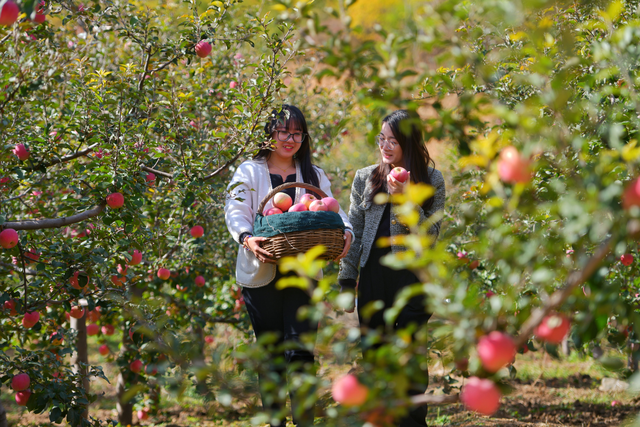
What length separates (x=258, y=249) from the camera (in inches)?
90.0

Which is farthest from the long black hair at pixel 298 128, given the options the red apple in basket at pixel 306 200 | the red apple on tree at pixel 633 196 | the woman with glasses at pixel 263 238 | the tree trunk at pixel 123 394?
the red apple on tree at pixel 633 196

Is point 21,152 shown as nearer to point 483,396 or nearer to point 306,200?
point 306,200

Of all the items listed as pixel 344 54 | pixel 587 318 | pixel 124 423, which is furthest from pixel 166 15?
pixel 587 318

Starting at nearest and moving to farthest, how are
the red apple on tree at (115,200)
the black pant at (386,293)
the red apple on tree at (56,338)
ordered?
the red apple on tree at (115,200) < the black pant at (386,293) < the red apple on tree at (56,338)

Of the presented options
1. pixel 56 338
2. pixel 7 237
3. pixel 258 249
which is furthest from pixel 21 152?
pixel 258 249

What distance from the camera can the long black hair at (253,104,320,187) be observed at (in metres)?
2.64

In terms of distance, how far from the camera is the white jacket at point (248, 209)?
2453 millimetres

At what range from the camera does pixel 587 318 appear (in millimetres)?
973

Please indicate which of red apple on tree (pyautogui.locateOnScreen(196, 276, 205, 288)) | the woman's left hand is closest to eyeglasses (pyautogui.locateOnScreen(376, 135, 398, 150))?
A: the woman's left hand

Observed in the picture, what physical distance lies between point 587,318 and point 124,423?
340 centimetres

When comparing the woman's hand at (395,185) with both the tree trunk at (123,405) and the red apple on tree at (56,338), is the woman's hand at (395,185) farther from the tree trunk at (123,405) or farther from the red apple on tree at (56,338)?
the tree trunk at (123,405)

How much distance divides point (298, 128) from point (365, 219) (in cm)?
55

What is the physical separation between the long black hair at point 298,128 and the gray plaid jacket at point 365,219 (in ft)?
0.75

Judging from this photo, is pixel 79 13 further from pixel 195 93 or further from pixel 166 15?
pixel 166 15
